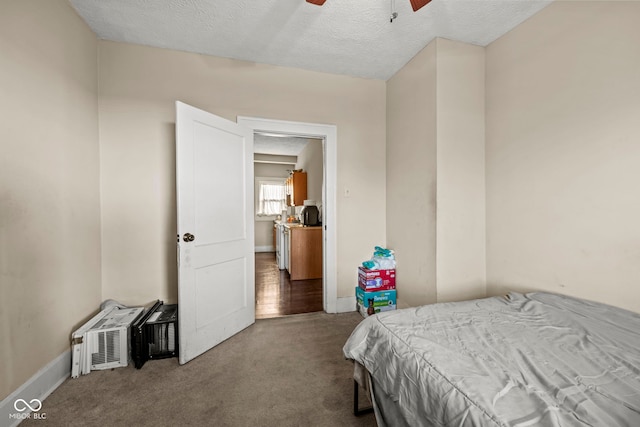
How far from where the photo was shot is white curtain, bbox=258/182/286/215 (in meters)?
7.38

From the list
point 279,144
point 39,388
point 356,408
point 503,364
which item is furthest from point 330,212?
point 279,144

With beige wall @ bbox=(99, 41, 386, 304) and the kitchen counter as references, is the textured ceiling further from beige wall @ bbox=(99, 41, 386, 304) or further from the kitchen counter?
the kitchen counter

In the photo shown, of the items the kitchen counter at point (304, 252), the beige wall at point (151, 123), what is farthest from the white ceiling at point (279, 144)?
the beige wall at point (151, 123)

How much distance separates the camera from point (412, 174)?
2625 mm

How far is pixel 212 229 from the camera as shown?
2.27 meters

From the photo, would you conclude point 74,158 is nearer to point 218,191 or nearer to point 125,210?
point 125,210

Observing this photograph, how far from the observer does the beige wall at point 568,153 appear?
1504 millimetres

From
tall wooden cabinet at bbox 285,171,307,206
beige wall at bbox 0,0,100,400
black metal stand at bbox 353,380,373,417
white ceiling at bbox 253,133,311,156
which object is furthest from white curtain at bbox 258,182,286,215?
black metal stand at bbox 353,380,373,417

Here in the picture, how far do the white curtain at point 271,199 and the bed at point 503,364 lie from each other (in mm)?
6298

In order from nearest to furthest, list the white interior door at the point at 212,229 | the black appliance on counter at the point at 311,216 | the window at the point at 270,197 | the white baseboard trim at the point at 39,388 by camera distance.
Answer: the white baseboard trim at the point at 39,388 < the white interior door at the point at 212,229 < the black appliance on counter at the point at 311,216 < the window at the point at 270,197

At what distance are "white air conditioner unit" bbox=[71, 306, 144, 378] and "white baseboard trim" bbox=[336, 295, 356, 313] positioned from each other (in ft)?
6.37

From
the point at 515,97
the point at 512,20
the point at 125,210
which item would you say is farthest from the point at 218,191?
the point at 512,20

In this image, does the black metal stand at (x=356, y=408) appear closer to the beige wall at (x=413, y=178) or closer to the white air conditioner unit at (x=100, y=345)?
the beige wall at (x=413, y=178)

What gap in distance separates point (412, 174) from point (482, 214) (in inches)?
28.7
